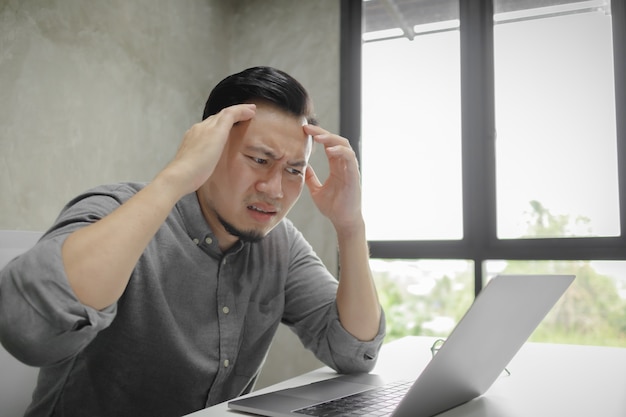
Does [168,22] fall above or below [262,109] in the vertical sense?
above

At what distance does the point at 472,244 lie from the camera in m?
2.86

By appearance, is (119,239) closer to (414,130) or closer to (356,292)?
(356,292)

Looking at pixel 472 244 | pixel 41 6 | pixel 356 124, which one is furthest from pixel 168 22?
pixel 472 244

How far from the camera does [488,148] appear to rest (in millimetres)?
2877

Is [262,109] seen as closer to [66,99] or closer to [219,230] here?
[219,230]

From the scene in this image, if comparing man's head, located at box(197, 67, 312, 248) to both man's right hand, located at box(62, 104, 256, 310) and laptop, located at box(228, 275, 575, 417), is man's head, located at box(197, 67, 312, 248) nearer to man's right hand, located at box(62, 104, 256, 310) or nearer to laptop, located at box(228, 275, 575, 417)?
man's right hand, located at box(62, 104, 256, 310)

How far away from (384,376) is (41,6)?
190cm

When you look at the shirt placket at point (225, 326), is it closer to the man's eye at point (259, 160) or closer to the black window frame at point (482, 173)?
the man's eye at point (259, 160)

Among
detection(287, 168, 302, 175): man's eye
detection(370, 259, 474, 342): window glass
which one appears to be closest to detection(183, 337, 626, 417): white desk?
detection(287, 168, 302, 175): man's eye

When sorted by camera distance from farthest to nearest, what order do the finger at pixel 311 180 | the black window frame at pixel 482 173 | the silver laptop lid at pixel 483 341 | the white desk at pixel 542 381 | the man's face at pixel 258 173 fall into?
the black window frame at pixel 482 173 → the finger at pixel 311 180 → the man's face at pixel 258 173 → the white desk at pixel 542 381 → the silver laptop lid at pixel 483 341

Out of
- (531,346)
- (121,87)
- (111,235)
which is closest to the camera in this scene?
(111,235)

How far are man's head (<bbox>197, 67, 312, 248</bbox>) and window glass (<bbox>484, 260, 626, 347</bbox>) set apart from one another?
173cm

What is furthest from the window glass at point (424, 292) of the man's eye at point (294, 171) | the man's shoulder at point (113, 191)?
the man's shoulder at point (113, 191)

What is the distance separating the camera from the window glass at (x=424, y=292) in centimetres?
297
